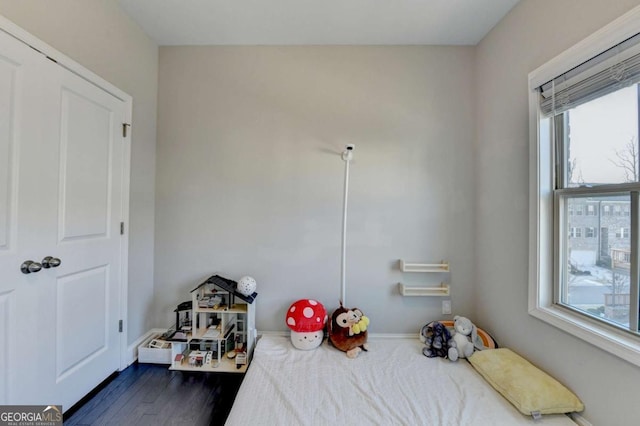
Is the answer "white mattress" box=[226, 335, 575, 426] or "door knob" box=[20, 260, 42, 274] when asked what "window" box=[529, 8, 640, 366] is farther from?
"door knob" box=[20, 260, 42, 274]

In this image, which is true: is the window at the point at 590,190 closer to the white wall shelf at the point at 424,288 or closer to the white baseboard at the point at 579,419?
the white baseboard at the point at 579,419

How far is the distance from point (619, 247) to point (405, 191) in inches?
50.3

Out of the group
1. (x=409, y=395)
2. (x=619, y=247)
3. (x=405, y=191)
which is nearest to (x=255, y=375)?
(x=409, y=395)

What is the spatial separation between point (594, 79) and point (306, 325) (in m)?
2.26

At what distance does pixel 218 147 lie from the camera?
7.43 ft

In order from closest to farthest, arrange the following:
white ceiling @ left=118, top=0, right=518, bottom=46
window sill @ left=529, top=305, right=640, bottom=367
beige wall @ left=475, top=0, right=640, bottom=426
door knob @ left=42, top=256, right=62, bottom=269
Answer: window sill @ left=529, top=305, right=640, bottom=367, beige wall @ left=475, top=0, right=640, bottom=426, door knob @ left=42, top=256, right=62, bottom=269, white ceiling @ left=118, top=0, right=518, bottom=46

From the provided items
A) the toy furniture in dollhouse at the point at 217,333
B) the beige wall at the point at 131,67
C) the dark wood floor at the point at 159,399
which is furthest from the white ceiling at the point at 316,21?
the dark wood floor at the point at 159,399

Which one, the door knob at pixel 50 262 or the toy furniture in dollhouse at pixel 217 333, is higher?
the door knob at pixel 50 262

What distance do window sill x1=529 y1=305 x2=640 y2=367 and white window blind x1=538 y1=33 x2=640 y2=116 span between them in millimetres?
1182

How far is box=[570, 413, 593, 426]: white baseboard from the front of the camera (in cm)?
131

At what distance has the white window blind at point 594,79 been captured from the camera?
3.81 feet

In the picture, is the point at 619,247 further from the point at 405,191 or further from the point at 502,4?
A: the point at 502,4

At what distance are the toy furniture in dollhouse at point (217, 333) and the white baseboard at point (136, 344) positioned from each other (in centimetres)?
36

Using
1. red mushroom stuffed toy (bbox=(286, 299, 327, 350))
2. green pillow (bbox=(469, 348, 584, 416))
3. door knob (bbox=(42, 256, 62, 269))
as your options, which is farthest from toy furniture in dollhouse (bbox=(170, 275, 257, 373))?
green pillow (bbox=(469, 348, 584, 416))
